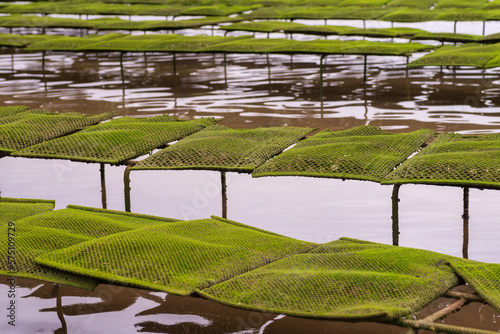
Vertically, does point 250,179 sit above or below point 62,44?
below

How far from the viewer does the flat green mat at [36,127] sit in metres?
7.86

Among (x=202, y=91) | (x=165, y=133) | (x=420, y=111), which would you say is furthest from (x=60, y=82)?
(x=165, y=133)

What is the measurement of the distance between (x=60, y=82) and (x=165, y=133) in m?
9.15

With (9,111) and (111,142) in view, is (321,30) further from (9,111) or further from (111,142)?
(111,142)

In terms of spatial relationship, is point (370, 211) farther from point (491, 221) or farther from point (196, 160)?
point (196, 160)

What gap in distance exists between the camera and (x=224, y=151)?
23.1ft

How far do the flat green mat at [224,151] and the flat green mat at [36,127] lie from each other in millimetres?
1446

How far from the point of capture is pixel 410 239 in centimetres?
716

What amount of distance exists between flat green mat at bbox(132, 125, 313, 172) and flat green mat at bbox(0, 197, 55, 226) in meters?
0.93

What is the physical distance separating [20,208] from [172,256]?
1883 mm

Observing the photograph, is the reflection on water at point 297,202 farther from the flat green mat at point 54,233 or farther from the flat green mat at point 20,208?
the flat green mat at point 54,233

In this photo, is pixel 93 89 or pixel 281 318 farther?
pixel 93 89

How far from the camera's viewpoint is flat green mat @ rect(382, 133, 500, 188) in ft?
19.5

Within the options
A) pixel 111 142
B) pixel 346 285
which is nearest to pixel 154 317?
pixel 346 285
